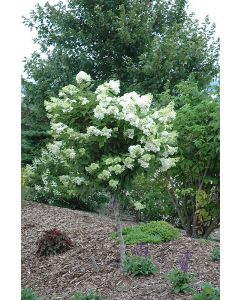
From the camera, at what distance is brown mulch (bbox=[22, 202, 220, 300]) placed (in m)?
3.72

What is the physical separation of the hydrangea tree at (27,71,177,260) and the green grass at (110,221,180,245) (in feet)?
3.05

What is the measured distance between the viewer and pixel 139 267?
396 cm

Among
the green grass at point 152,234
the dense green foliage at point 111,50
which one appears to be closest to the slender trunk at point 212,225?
the green grass at point 152,234

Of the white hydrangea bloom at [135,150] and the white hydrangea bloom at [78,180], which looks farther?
the white hydrangea bloom at [78,180]

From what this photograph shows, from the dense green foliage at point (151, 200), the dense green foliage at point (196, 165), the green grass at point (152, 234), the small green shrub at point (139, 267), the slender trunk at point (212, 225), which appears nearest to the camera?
the small green shrub at point (139, 267)

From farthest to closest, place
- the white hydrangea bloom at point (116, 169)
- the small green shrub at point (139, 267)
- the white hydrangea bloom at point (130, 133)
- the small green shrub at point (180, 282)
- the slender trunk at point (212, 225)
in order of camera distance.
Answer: the slender trunk at point (212, 225), the small green shrub at point (139, 267), the white hydrangea bloom at point (130, 133), the white hydrangea bloom at point (116, 169), the small green shrub at point (180, 282)

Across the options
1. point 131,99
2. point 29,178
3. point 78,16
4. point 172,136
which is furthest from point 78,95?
point 78,16

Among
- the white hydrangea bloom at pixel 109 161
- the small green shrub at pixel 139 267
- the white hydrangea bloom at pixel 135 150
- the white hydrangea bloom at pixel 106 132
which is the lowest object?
the small green shrub at pixel 139 267

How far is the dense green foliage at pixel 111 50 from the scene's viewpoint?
9516mm

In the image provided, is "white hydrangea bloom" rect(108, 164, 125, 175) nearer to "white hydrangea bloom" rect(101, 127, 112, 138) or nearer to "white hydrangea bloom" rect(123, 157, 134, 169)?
"white hydrangea bloom" rect(123, 157, 134, 169)

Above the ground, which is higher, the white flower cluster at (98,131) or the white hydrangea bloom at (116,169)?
the white flower cluster at (98,131)

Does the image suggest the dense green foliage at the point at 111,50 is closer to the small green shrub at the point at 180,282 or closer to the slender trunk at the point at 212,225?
the slender trunk at the point at 212,225

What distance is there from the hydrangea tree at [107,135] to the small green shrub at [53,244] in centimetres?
98
